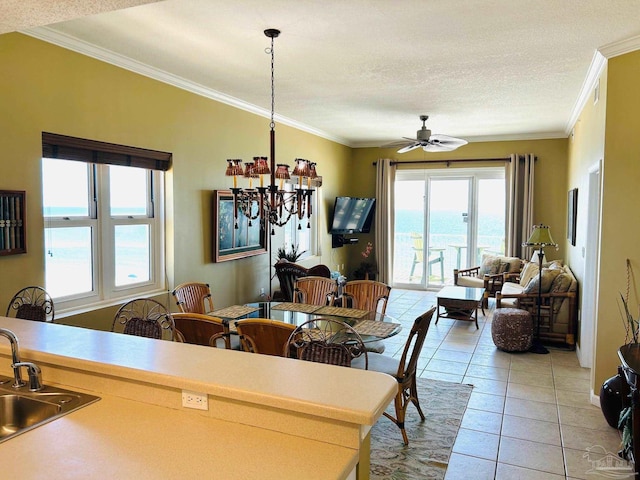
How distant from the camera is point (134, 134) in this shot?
13.0 feet

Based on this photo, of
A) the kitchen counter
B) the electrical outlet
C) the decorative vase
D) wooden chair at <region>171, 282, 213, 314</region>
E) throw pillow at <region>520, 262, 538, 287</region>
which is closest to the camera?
the kitchen counter

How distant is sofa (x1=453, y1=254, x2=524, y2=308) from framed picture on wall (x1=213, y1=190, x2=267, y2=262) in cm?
336

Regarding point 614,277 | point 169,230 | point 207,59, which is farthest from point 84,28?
point 614,277

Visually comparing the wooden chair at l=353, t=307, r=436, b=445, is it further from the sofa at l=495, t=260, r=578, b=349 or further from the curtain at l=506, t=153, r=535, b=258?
the curtain at l=506, t=153, r=535, b=258

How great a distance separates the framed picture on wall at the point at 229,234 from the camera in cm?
500

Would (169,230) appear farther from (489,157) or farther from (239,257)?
(489,157)

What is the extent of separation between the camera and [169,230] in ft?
14.7

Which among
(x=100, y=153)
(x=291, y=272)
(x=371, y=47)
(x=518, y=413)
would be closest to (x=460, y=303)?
(x=291, y=272)

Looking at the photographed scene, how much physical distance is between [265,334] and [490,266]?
551 cm

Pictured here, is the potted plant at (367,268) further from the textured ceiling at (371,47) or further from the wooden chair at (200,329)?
the wooden chair at (200,329)

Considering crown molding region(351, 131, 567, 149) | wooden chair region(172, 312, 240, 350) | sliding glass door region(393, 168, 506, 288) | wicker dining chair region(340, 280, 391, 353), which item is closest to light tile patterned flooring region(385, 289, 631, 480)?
wicker dining chair region(340, 280, 391, 353)

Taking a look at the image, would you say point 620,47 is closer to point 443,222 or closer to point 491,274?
point 491,274

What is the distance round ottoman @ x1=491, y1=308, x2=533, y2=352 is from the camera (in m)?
4.98

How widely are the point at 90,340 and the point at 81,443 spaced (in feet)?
2.07
